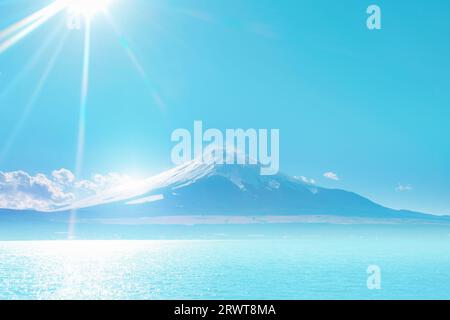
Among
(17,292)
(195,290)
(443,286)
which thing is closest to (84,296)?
(17,292)

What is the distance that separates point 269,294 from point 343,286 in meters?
13.7

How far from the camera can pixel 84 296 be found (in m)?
56.5
